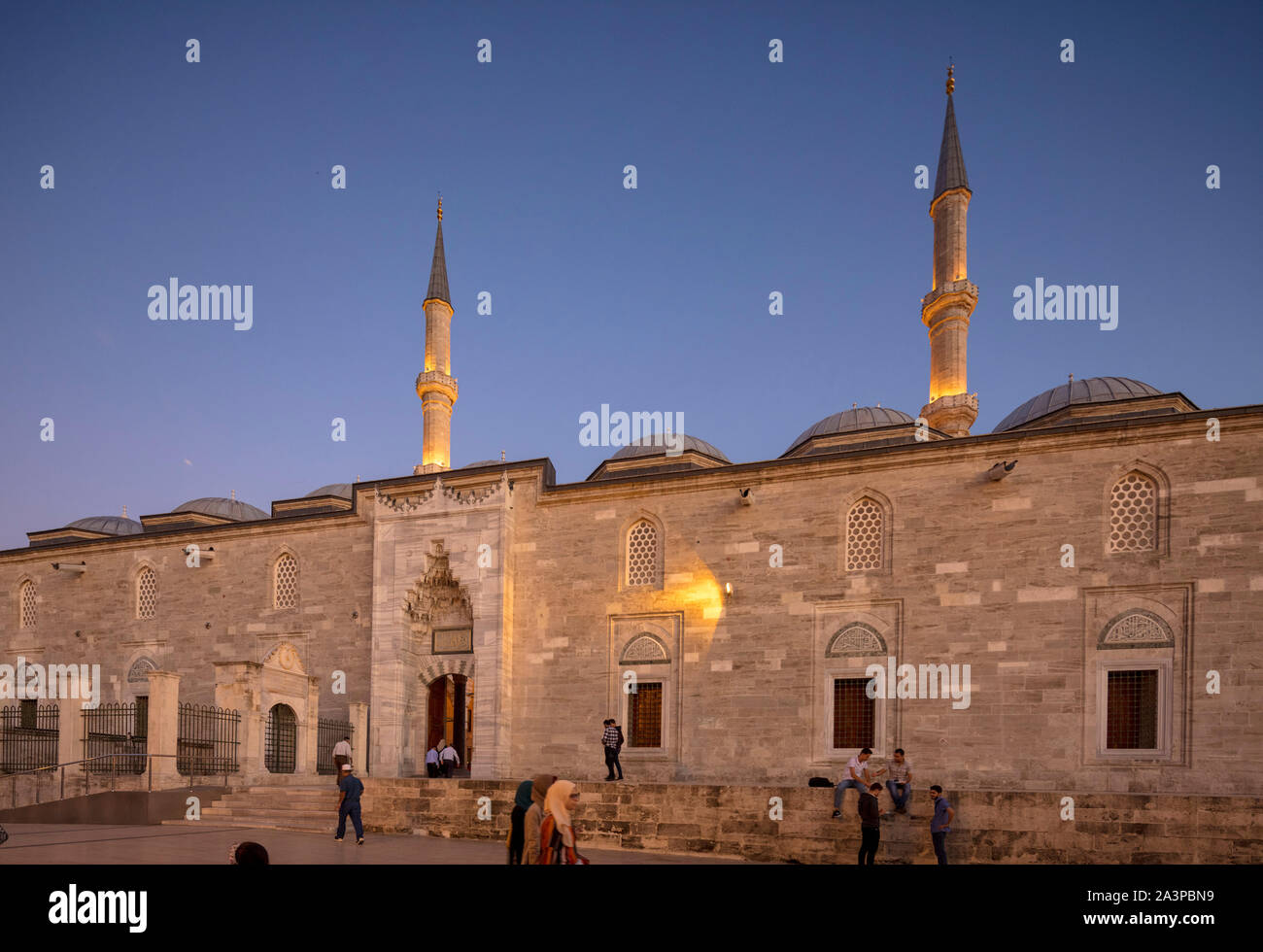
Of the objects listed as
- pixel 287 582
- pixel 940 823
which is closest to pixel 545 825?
pixel 940 823

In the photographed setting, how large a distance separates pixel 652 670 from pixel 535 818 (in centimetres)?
1099

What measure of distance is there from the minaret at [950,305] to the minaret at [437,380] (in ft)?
49.6

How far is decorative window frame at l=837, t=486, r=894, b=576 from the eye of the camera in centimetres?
1612

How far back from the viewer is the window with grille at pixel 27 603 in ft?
79.8

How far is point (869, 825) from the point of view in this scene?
33.7 ft

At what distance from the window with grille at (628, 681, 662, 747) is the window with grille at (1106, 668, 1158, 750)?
777 centimetres

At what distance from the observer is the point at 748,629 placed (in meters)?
16.7

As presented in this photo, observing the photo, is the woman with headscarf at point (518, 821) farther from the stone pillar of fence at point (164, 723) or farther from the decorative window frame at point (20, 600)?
the decorative window frame at point (20, 600)

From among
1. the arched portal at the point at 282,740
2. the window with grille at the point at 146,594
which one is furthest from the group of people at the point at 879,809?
the window with grille at the point at 146,594
